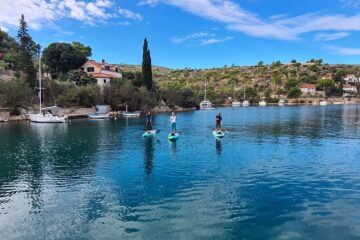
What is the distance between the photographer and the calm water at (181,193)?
12.7m

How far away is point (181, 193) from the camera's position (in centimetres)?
1711

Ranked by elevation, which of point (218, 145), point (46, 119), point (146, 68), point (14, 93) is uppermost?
point (146, 68)

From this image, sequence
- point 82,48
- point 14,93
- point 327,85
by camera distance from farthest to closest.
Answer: point 327,85 → point 82,48 → point 14,93

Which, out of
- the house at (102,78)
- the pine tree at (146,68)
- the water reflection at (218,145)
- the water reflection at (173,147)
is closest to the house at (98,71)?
the house at (102,78)

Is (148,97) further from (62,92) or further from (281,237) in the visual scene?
(281,237)

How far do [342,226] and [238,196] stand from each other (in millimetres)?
4996

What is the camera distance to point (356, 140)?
120 feet

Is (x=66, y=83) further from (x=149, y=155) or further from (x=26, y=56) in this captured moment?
(x=149, y=155)

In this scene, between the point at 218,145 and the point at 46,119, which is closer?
the point at 218,145

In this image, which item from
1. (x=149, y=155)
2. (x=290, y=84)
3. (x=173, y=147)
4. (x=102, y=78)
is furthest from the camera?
(x=290, y=84)

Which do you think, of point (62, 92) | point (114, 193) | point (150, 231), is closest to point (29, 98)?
point (62, 92)

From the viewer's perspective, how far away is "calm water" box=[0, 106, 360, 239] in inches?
501

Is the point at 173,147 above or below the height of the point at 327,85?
below

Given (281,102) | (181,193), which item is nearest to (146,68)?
(181,193)
